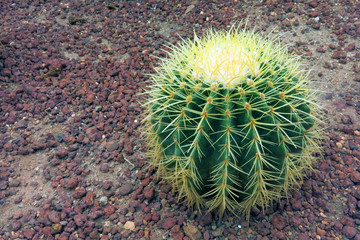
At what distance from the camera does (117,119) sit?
3723mm

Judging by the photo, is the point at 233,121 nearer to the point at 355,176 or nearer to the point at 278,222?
the point at 278,222

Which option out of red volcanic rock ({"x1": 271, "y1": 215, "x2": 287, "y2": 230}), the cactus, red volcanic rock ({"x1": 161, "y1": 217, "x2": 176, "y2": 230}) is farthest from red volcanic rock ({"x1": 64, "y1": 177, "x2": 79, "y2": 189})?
red volcanic rock ({"x1": 271, "y1": 215, "x2": 287, "y2": 230})

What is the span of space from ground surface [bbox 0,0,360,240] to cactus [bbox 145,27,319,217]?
50 cm

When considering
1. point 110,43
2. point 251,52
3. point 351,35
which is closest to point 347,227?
point 251,52

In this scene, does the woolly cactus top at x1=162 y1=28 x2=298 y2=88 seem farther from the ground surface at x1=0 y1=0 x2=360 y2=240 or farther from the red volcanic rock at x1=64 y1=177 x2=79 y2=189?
the red volcanic rock at x1=64 y1=177 x2=79 y2=189

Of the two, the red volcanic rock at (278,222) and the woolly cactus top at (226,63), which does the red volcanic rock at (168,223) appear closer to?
the red volcanic rock at (278,222)

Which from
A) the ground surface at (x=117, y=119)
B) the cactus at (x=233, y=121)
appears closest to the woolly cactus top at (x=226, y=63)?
the cactus at (x=233, y=121)

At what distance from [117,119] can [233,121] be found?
1.83 m

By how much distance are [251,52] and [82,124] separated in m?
2.09

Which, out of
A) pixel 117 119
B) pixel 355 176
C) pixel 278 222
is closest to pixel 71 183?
pixel 117 119

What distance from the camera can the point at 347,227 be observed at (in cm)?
260

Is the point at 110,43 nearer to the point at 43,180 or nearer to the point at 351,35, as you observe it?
the point at 43,180

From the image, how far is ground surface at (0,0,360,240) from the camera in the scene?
2738 mm

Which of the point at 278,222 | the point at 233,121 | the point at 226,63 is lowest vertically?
the point at 278,222
